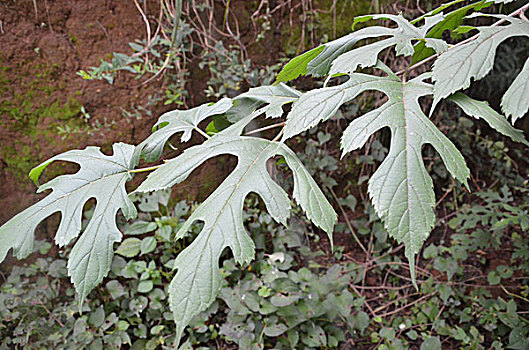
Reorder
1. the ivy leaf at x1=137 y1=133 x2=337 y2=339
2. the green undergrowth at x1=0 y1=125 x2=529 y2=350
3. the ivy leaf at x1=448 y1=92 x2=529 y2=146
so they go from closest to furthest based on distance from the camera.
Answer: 1. the ivy leaf at x1=137 y1=133 x2=337 y2=339
2. the ivy leaf at x1=448 y1=92 x2=529 y2=146
3. the green undergrowth at x1=0 y1=125 x2=529 y2=350

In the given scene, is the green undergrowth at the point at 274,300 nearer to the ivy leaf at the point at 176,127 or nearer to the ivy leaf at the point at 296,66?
the ivy leaf at the point at 176,127

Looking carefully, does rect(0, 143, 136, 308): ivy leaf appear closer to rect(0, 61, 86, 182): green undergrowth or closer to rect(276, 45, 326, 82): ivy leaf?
rect(276, 45, 326, 82): ivy leaf

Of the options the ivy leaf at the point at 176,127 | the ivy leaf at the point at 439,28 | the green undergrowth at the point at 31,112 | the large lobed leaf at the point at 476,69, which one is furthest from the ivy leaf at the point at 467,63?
the green undergrowth at the point at 31,112

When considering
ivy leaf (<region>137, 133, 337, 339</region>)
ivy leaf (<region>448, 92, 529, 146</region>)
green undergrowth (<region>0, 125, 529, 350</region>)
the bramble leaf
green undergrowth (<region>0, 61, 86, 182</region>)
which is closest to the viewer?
ivy leaf (<region>137, 133, 337, 339</region>)

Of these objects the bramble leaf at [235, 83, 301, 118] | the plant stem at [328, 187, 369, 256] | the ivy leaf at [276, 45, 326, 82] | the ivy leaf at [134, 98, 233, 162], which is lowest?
the plant stem at [328, 187, 369, 256]

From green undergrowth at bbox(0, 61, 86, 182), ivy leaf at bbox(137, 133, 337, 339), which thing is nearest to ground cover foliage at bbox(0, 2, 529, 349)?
ivy leaf at bbox(137, 133, 337, 339)

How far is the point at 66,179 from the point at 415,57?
24.5 inches

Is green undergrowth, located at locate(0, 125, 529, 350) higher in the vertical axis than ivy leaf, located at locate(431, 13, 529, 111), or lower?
lower

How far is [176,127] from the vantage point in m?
0.70

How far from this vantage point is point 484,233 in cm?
183

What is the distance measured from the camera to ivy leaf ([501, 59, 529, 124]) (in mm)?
476

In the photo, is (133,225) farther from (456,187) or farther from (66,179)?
(456,187)

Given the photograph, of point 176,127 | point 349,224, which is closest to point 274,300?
point 349,224

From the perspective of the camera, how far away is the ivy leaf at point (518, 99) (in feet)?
1.56
